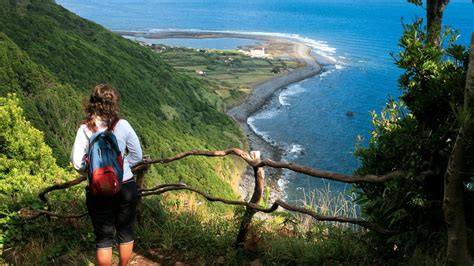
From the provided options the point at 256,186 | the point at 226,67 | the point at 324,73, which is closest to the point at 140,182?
the point at 256,186

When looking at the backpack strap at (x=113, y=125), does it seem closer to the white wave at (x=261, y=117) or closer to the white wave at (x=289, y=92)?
the white wave at (x=261, y=117)

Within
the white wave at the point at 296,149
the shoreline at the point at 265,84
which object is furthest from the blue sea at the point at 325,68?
the shoreline at the point at 265,84

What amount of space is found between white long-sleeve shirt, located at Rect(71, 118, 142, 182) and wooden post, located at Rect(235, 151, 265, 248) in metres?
1.01

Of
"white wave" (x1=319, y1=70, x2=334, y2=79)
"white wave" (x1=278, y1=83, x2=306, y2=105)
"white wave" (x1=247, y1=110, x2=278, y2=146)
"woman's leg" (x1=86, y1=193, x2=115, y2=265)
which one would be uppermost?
"woman's leg" (x1=86, y1=193, x2=115, y2=265)

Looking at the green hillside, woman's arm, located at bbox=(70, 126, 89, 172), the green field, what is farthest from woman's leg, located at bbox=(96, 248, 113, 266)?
the green field

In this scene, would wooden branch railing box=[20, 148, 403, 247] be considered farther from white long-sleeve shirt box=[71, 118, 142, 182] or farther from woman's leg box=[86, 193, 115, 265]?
woman's leg box=[86, 193, 115, 265]

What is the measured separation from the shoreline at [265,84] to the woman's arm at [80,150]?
14.0 metres

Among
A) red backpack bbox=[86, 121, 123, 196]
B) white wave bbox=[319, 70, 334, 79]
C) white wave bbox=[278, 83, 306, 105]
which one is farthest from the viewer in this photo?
white wave bbox=[319, 70, 334, 79]

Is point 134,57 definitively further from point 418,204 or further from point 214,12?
point 214,12

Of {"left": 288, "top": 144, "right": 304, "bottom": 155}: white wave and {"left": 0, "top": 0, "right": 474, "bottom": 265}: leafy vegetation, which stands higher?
{"left": 0, "top": 0, "right": 474, "bottom": 265}: leafy vegetation

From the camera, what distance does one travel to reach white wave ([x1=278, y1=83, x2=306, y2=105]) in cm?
7744

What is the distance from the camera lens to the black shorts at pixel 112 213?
3705mm

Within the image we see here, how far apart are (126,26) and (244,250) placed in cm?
15612

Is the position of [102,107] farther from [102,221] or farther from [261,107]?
[261,107]
